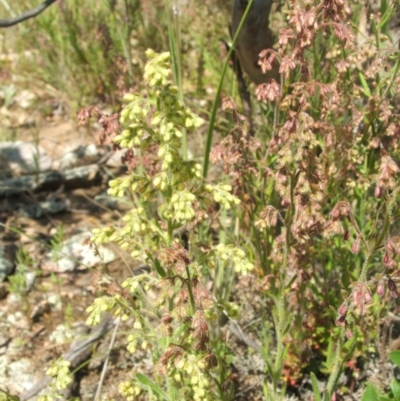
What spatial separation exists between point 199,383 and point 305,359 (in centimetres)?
127

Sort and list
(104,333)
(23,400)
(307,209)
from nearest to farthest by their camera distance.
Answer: (307,209) < (23,400) < (104,333)

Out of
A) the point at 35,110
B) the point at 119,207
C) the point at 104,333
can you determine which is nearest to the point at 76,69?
the point at 35,110

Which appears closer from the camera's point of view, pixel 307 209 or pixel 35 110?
pixel 307 209

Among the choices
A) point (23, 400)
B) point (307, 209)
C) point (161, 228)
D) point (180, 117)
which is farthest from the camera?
point (23, 400)

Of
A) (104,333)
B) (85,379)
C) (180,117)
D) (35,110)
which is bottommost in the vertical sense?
(85,379)

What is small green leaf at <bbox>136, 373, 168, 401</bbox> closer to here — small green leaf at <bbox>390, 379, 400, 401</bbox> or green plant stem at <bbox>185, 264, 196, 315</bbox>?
green plant stem at <bbox>185, 264, 196, 315</bbox>

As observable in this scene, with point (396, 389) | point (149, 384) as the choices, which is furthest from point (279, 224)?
point (149, 384)

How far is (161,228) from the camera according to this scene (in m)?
1.93

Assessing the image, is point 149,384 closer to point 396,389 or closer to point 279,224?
point 396,389

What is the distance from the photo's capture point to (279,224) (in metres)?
3.19

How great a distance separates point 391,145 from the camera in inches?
93.0

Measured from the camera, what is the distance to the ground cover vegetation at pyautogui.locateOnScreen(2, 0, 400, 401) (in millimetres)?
1735

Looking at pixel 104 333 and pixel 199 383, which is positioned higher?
pixel 199 383

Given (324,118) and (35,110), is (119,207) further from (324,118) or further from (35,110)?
(324,118)
